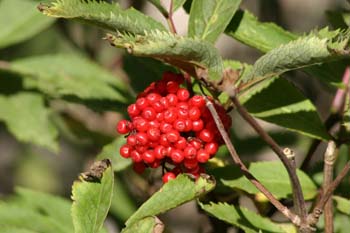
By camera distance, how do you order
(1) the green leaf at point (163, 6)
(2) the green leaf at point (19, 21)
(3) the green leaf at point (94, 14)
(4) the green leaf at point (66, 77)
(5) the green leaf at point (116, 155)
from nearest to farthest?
1. (3) the green leaf at point (94, 14)
2. (1) the green leaf at point (163, 6)
3. (5) the green leaf at point (116, 155)
4. (4) the green leaf at point (66, 77)
5. (2) the green leaf at point (19, 21)

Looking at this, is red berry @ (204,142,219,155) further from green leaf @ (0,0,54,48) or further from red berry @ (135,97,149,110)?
green leaf @ (0,0,54,48)

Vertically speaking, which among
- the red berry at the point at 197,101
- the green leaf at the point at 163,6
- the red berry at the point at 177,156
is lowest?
the red berry at the point at 177,156

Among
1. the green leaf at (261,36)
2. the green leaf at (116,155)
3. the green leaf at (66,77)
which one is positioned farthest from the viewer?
the green leaf at (66,77)

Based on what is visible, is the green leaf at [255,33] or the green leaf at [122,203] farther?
the green leaf at [122,203]

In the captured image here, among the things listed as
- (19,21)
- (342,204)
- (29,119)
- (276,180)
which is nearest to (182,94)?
(276,180)

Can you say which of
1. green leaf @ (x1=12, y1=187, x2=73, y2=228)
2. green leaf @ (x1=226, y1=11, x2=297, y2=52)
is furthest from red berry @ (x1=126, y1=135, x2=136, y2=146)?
green leaf @ (x1=12, y1=187, x2=73, y2=228)

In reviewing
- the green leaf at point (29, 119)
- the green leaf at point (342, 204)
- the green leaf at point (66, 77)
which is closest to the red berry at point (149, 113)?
the green leaf at point (342, 204)

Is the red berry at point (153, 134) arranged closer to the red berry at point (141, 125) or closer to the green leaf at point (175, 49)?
the red berry at point (141, 125)
